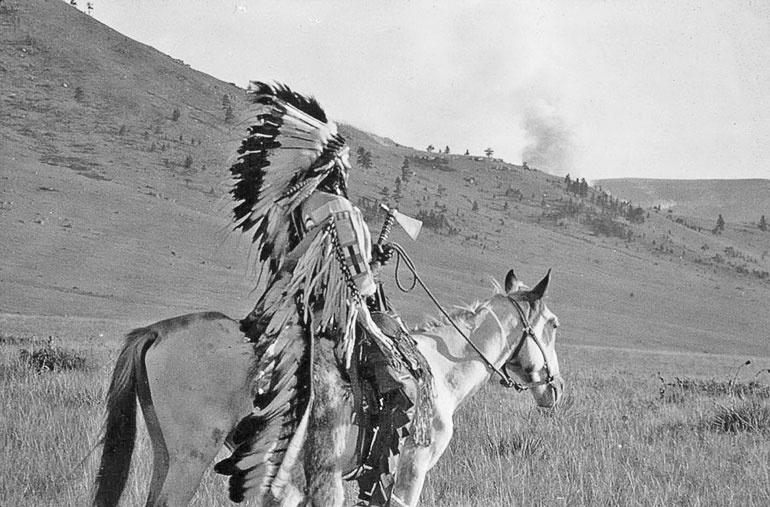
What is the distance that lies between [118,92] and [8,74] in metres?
11.8

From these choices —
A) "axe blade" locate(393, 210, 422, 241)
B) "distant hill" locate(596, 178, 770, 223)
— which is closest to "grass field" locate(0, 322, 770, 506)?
"axe blade" locate(393, 210, 422, 241)

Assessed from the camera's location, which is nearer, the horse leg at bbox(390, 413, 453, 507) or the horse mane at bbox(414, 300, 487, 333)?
the horse leg at bbox(390, 413, 453, 507)

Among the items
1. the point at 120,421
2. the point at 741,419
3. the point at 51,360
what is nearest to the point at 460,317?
the point at 120,421

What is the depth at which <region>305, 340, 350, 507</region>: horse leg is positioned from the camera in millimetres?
3982

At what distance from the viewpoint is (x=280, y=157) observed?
4223mm

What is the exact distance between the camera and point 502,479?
6.47m

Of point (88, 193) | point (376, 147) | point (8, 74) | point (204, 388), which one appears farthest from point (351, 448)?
point (376, 147)

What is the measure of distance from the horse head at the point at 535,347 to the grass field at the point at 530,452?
32.9 inches

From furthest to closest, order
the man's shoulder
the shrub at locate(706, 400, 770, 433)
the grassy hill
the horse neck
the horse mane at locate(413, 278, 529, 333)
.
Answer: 1. the shrub at locate(706, 400, 770, 433)
2. the grassy hill
3. the horse mane at locate(413, 278, 529, 333)
4. the horse neck
5. the man's shoulder

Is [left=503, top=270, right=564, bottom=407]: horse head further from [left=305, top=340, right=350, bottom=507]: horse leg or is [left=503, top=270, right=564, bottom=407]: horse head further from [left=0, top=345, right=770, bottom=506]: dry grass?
[left=305, top=340, right=350, bottom=507]: horse leg

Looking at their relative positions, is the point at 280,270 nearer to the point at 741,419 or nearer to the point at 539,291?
the point at 539,291

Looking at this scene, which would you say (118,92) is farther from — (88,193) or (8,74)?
(88,193)

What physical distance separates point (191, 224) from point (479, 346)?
60999 millimetres

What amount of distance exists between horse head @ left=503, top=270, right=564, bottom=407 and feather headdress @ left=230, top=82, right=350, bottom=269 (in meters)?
1.98
